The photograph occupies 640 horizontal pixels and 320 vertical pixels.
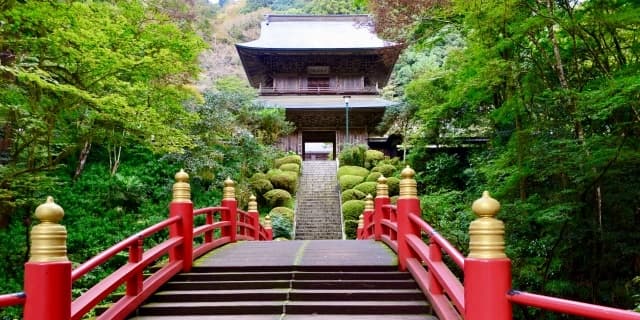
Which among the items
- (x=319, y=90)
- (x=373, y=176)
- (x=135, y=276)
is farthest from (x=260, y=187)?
(x=135, y=276)

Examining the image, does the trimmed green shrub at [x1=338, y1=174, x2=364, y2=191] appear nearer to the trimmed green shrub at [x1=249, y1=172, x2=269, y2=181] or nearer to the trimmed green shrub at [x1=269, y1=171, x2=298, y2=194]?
the trimmed green shrub at [x1=269, y1=171, x2=298, y2=194]

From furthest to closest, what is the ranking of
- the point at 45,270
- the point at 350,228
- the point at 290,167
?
the point at 290,167, the point at 350,228, the point at 45,270

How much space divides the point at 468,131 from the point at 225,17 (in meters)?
46.5

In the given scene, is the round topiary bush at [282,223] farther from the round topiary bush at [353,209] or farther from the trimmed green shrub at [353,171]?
the trimmed green shrub at [353,171]

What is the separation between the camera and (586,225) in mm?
7352

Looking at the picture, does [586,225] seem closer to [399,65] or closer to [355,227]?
[355,227]

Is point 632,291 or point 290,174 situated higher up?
point 290,174

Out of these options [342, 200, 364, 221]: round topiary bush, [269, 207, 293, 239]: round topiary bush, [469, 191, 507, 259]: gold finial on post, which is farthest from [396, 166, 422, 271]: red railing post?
[342, 200, 364, 221]: round topiary bush

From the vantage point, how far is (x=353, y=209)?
1917 centimetres

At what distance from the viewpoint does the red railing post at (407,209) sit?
20.4ft

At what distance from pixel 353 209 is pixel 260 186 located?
13.1 ft

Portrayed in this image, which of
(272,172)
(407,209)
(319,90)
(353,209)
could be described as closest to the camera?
(407,209)

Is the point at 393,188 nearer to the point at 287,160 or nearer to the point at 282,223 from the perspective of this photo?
the point at 282,223

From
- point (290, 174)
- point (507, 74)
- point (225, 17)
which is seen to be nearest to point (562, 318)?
point (507, 74)
